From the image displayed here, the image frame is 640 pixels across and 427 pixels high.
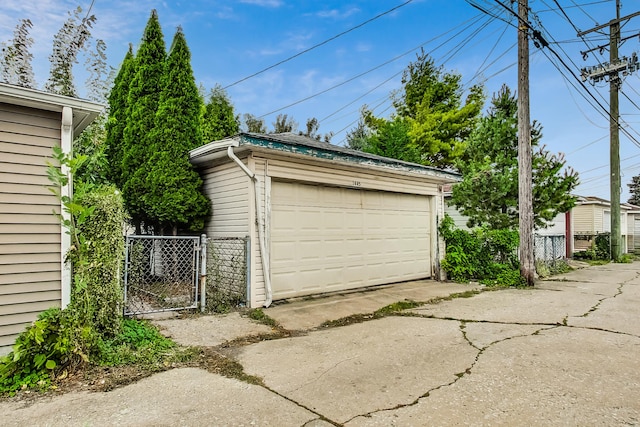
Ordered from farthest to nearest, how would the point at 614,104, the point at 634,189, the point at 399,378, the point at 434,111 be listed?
the point at 634,189 → the point at 434,111 → the point at 614,104 → the point at 399,378

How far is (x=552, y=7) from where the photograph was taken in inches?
363

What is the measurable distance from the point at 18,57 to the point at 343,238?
830 centimetres

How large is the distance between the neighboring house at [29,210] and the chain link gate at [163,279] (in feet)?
3.76

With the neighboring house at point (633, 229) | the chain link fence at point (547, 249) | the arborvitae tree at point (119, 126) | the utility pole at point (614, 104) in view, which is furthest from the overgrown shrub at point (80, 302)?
the neighboring house at point (633, 229)

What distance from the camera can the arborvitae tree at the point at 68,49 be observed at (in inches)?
342

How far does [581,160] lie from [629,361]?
27350 mm

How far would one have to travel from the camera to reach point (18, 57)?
27.7 ft

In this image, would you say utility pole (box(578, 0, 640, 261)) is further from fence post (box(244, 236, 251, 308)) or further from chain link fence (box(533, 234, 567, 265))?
fence post (box(244, 236, 251, 308))

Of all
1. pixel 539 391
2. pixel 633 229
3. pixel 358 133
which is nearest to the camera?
pixel 539 391

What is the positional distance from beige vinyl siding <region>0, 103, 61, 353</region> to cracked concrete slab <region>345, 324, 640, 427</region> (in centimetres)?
337

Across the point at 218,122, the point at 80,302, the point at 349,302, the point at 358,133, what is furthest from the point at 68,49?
the point at 358,133

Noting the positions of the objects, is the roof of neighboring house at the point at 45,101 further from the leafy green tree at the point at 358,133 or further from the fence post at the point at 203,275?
the leafy green tree at the point at 358,133

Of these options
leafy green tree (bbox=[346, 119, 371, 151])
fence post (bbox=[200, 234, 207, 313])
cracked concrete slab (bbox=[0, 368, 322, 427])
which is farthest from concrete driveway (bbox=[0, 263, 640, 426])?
leafy green tree (bbox=[346, 119, 371, 151])

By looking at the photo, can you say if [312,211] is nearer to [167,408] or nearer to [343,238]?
[343,238]
